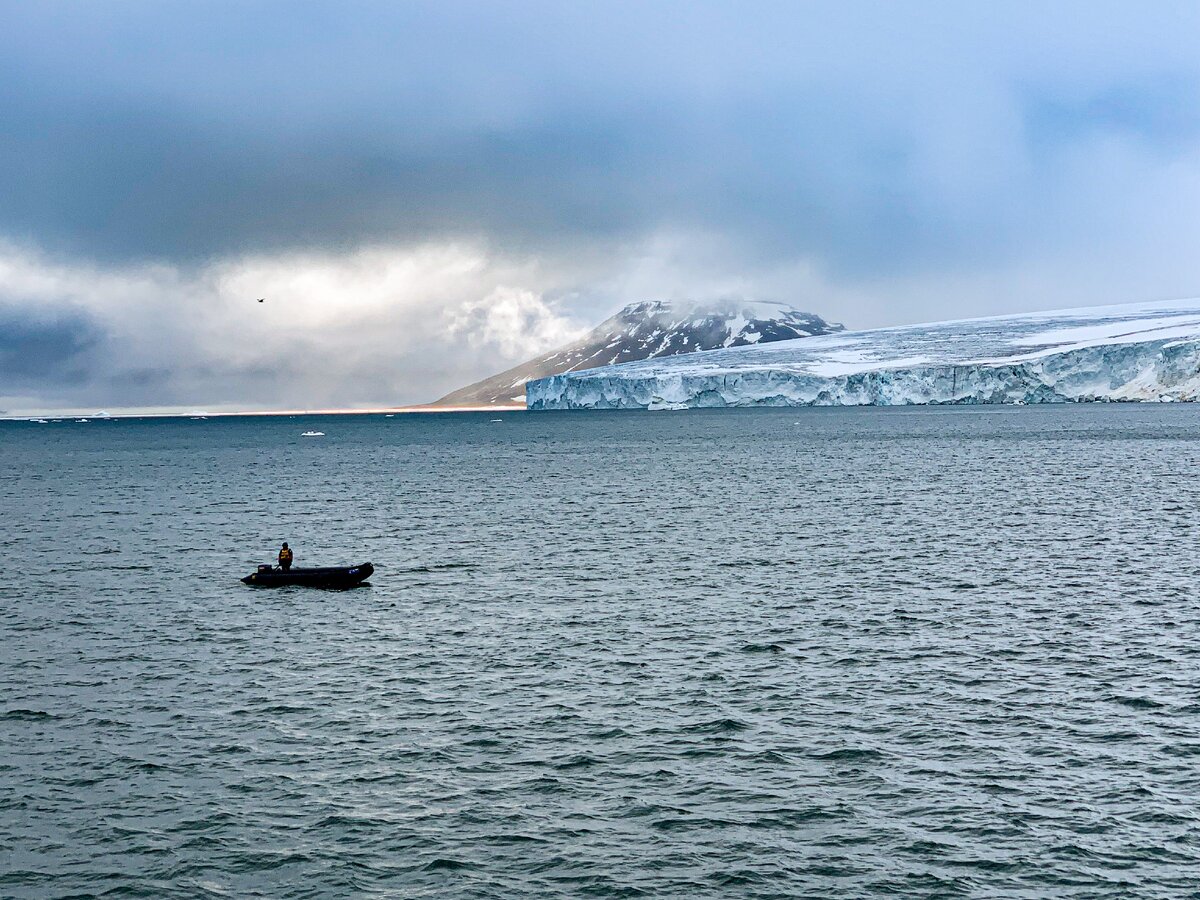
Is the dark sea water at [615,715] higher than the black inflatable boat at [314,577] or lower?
lower

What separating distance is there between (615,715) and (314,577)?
77.4 ft

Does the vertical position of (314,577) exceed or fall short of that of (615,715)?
it exceeds it

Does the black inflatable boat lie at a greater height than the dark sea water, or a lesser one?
greater

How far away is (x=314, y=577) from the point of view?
4831 cm

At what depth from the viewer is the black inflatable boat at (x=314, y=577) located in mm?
48156

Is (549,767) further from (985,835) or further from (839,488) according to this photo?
(839,488)

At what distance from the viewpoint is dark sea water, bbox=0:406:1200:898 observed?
20016 mm

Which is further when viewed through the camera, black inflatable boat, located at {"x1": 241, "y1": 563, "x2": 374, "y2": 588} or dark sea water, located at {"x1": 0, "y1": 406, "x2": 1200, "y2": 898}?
black inflatable boat, located at {"x1": 241, "y1": 563, "x2": 374, "y2": 588}

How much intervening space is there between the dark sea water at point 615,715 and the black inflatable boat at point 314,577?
1.00 m

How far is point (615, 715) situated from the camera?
92.8 ft

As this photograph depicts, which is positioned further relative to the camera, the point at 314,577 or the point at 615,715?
the point at 314,577

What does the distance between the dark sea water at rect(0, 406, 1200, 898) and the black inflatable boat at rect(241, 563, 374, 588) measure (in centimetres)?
100

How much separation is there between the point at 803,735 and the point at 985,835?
6.14 meters

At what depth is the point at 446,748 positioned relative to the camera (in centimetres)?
2598
